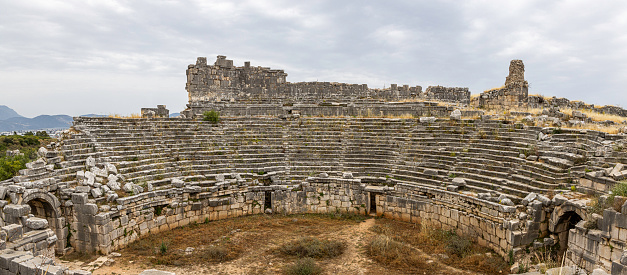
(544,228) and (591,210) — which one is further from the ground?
(591,210)

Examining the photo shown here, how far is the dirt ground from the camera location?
33.4 feet

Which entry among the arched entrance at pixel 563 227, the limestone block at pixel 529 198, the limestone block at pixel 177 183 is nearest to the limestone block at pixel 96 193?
the limestone block at pixel 177 183

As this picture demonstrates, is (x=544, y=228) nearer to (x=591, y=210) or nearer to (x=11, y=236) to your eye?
(x=591, y=210)

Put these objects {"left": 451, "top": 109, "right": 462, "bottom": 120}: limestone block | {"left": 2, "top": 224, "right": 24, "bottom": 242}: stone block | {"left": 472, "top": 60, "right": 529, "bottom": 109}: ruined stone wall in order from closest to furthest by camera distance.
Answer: {"left": 2, "top": 224, "right": 24, "bottom": 242}: stone block → {"left": 451, "top": 109, "right": 462, "bottom": 120}: limestone block → {"left": 472, "top": 60, "right": 529, "bottom": 109}: ruined stone wall

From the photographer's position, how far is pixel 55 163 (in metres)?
12.3

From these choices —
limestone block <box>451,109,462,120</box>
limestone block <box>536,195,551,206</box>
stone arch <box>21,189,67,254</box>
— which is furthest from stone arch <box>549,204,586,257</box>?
stone arch <box>21,189,67,254</box>

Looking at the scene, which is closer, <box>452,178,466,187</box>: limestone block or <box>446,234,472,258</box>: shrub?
<box>446,234,472,258</box>: shrub

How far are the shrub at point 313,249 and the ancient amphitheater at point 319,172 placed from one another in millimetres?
3700

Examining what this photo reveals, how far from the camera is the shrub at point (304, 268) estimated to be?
9680mm

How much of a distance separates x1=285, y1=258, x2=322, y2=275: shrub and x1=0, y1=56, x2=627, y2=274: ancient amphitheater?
16.7ft

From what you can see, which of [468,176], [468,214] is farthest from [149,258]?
[468,176]

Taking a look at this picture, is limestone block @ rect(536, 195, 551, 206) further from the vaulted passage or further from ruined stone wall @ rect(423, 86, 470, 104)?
ruined stone wall @ rect(423, 86, 470, 104)

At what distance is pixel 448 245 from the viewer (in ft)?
37.0

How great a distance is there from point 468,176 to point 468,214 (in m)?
1.88
